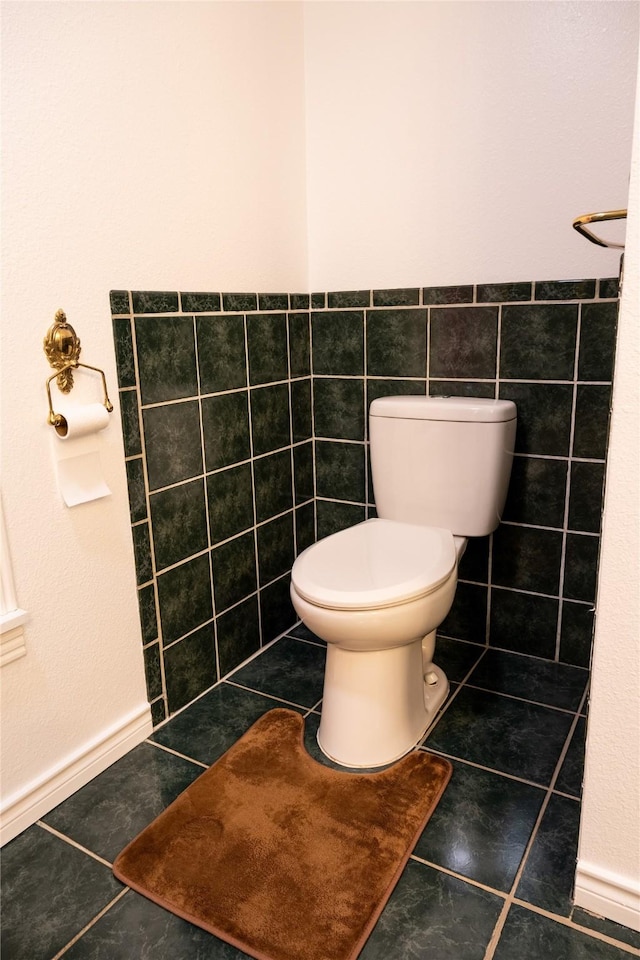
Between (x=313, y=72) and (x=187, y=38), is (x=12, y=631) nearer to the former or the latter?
(x=187, y=38)

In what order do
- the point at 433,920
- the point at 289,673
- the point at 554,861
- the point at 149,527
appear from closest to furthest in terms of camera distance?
the point at 433,920, the point at 554,861, the point at 149,527, the point at 289,673

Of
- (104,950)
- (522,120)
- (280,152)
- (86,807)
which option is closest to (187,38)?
(280,152)

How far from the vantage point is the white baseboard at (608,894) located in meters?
1.19

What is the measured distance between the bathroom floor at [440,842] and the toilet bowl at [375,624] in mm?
110

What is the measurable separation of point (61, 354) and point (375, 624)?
86cm

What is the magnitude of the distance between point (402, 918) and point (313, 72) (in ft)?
7.18

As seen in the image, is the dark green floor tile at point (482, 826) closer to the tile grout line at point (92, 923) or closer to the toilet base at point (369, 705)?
the toilet base at point (369, 705)

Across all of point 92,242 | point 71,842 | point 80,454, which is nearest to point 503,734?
point 71,842

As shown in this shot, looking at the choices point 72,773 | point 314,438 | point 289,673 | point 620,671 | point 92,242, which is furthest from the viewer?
point 314,438

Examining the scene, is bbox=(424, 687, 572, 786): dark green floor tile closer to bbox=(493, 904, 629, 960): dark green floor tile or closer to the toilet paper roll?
bbox=(493, 904, 629, 960): dark green floor tile

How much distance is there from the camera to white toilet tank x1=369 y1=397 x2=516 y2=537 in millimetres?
1826

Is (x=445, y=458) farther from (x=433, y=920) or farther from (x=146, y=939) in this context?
(x=146, y=939)

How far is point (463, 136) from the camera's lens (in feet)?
6.21

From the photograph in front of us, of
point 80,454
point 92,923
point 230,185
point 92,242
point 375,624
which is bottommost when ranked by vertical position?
point 92,923
